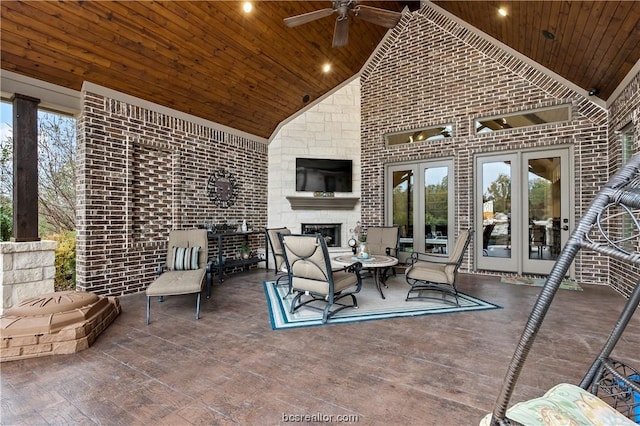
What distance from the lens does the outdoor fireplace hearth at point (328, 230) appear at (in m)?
6.89

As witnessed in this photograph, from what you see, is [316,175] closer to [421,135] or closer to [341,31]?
[421,135]

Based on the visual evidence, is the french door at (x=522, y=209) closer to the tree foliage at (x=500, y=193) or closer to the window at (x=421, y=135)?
the tree foliage at (x=500, y=193)

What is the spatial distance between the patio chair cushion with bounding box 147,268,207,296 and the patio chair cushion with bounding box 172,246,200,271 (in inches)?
9.1

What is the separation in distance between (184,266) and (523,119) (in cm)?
613

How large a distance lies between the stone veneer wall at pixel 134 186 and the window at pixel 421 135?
3.57m

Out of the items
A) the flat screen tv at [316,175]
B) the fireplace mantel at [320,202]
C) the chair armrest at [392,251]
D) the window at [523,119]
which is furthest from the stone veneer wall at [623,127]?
the flat screen tv at [316,175]

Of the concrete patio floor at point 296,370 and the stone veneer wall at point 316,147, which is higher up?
the stone veneer wall at point 316,147

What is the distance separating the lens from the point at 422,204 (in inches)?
250

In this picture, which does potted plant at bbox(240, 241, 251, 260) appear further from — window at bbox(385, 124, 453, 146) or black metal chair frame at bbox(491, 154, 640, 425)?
black metal chair frame at bbox(491, 154, 640, 425)

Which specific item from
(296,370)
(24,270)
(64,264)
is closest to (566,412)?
(296,370)

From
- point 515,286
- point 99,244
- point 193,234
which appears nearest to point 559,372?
point 515,286

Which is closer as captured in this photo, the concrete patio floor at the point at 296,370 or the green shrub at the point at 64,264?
the concrete patio floor at the point at 296,370

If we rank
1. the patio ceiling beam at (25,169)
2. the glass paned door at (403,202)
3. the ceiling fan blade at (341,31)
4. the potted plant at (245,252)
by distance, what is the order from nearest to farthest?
the patio ceiling beam at (25,169), the ceiling fan blade at (341,31), the potted plant at (245,252), the glass paned door at (403,202)

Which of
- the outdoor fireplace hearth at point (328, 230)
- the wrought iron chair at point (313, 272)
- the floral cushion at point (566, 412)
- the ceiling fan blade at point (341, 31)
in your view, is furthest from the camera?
the outdoor fireplace hearth at point (328, 230)
